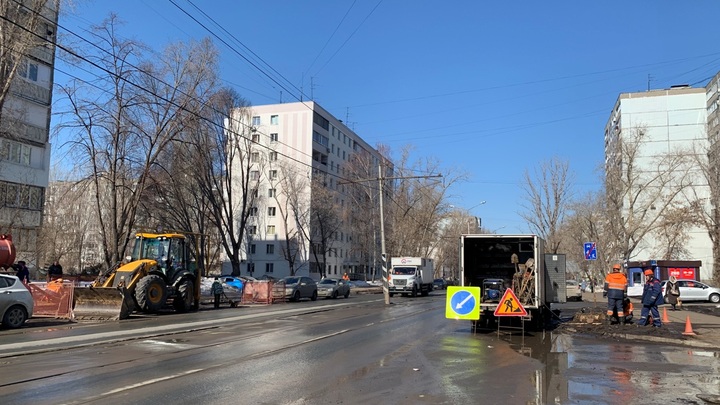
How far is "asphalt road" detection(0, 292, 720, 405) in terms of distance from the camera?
24.1ft

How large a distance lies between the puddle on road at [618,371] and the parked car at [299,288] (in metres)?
20.5

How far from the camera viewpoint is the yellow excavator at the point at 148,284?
19125mm

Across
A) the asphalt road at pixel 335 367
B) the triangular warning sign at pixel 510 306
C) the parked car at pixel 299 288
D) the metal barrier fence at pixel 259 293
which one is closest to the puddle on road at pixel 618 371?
the asphalt road at pixel 335 367

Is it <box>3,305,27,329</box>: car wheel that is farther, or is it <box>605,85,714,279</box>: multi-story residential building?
<box>605,85,714,279</box>: multi-story residential building

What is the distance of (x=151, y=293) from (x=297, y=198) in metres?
45.5

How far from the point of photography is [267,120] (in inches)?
3132

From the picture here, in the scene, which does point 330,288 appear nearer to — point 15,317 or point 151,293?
point 151,293

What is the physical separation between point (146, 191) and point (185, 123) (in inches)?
260

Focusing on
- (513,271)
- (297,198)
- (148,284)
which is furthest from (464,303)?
(297,198)

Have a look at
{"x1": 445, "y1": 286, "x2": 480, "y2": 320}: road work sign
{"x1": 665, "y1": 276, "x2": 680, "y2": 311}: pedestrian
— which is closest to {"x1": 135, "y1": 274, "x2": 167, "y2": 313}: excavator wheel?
{"x1": 445, "y1": 286, "x2": 480, "y2": 320}: road work sign

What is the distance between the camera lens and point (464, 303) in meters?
15.0

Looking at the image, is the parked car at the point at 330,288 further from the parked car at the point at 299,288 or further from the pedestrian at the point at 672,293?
the pedestrian at the point at 672,293

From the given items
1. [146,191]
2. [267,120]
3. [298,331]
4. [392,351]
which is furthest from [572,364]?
[267,120]

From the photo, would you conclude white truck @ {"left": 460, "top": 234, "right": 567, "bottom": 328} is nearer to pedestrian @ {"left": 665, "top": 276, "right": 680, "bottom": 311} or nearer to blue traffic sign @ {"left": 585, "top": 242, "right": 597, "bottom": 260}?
blue traffic sign @ {"left": 585, "top": 242, "right": 597, "bottom": 260}
